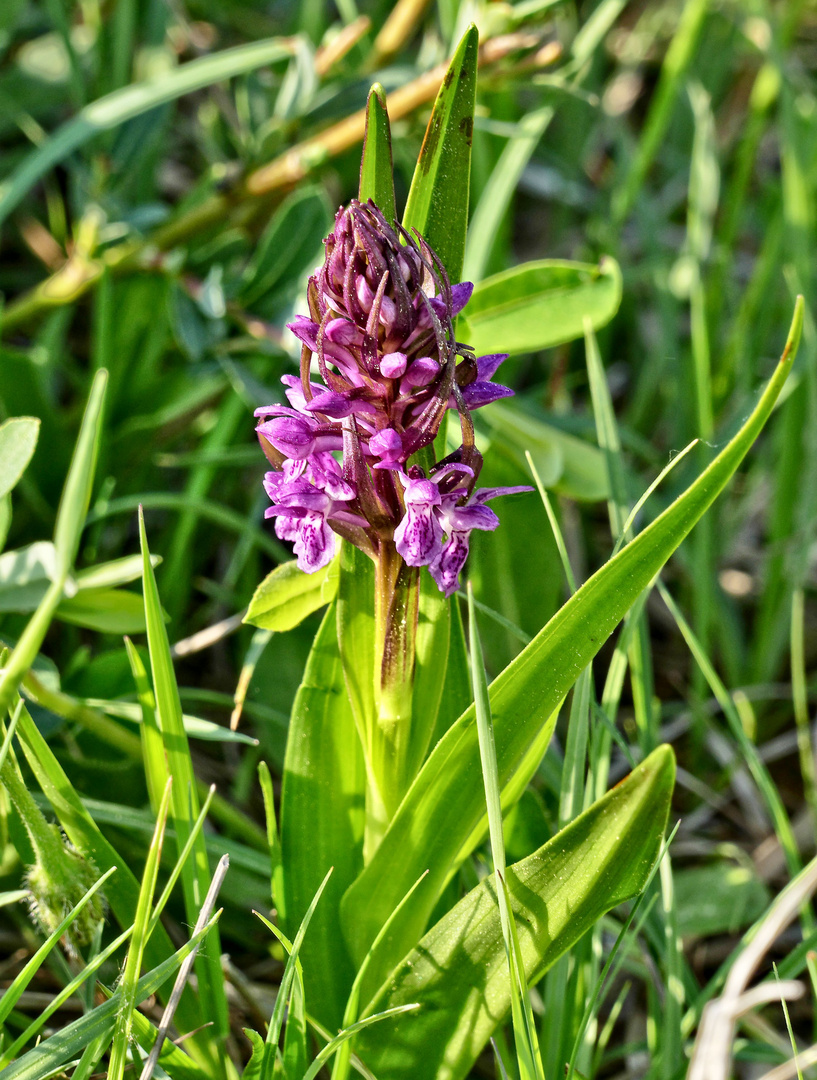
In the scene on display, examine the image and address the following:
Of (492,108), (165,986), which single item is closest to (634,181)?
(492,108)

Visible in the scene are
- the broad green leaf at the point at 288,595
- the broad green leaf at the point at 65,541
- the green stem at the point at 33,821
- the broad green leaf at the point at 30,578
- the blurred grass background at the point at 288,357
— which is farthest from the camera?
the blurred grass background at the point at 288,357

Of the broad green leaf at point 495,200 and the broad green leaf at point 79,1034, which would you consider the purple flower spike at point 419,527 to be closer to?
the broad green leaf at point 79,1034

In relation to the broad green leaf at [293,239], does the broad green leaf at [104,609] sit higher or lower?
lower

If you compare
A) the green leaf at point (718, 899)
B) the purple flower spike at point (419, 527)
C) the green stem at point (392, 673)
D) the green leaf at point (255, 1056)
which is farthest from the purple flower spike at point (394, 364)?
the green leaf at point (718, 899)

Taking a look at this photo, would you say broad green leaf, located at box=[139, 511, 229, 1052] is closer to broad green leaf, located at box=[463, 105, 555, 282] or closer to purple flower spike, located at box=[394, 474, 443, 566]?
purple flower spike, located at box=[394, 474, 443, 566]

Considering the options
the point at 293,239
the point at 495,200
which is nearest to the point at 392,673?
the point at 293,239

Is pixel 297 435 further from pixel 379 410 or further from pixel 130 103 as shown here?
pixel 130 103
